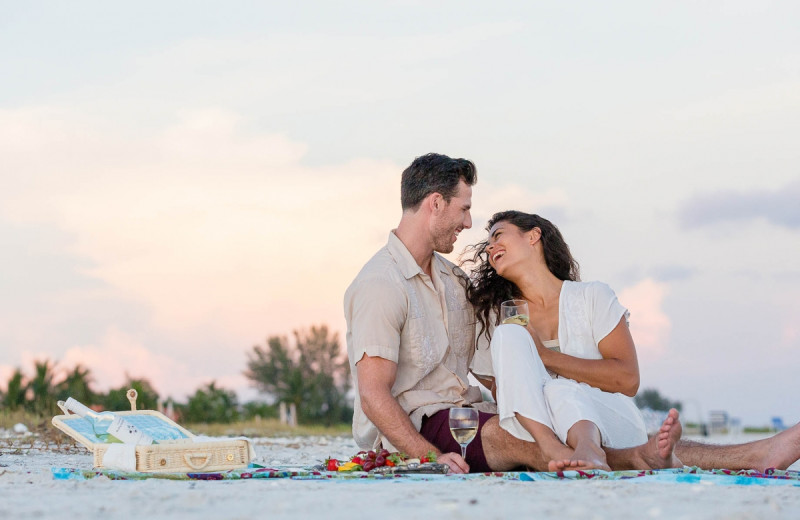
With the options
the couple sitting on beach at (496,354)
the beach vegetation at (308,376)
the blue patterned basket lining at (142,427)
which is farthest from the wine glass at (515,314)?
the beach vegetation at (308,376)

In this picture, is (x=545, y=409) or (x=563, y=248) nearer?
(x=545, y=409)

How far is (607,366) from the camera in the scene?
5422mm

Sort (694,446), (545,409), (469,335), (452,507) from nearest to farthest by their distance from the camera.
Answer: (452,507) → (545,409) → (694,446) → (469,335)

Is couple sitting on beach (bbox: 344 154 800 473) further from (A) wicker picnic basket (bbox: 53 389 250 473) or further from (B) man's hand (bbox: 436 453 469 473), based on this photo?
(A) wicker picnic basket (bbox: 53 389 250 473)

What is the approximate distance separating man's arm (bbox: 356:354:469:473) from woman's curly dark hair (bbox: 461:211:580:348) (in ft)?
2.89

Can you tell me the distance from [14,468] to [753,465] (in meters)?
4.68

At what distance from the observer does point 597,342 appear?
566cm

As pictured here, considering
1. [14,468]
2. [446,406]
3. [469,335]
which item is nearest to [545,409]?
[446,406]

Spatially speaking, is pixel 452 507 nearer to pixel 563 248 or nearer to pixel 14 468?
pixel 563 248

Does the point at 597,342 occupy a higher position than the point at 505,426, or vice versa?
the point at 597,342

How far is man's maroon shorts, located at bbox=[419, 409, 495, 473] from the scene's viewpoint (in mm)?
5324

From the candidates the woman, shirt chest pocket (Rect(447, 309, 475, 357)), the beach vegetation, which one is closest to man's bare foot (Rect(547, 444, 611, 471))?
the woman

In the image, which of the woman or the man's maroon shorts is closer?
the woman

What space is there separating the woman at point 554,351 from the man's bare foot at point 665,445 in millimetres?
25
